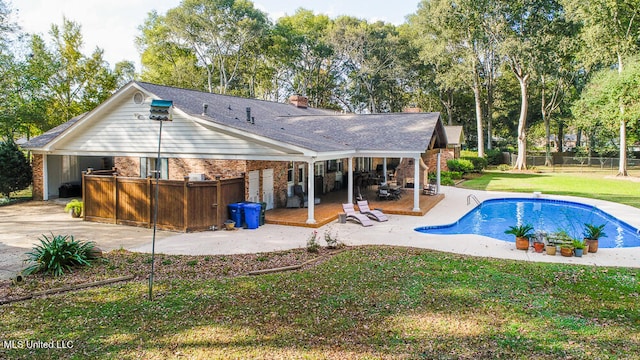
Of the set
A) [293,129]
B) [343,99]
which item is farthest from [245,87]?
[293,129]

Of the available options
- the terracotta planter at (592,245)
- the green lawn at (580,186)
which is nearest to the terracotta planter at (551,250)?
the terracotta planter at (592,245)

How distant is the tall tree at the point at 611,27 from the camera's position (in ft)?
92.0

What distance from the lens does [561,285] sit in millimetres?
7215

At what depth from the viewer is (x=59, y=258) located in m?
8.08

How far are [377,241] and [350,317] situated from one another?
576 cm

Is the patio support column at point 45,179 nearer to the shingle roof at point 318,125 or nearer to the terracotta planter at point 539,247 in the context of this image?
the shingle roof at point 318,125

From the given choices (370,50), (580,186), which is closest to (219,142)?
(580,186)

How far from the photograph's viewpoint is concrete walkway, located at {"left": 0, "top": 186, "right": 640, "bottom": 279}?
32.3ft

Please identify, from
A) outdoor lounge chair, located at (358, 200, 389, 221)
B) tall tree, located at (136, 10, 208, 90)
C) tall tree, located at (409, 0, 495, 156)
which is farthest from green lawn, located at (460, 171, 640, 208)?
tall tree, located at (136, 10, 208, 90)

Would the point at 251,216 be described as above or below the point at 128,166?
below

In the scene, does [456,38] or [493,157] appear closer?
[456,38]

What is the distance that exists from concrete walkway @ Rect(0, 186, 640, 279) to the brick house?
5.87ft

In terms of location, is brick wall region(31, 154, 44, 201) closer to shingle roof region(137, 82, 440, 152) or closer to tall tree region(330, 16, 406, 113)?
shingle roof region(137, 82, 440, 152)

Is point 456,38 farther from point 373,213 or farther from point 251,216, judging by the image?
point 251,216
